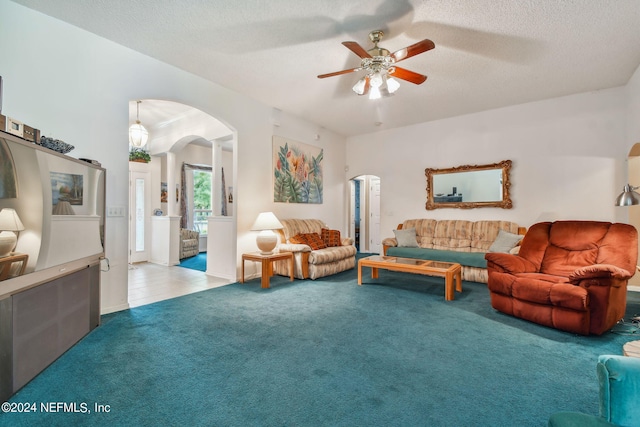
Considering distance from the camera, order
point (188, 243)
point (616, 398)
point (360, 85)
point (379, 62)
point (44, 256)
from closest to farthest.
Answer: point (616, 398) → point (44, 256) → point (379, 62) → point (360, 85) → point (188, 243)

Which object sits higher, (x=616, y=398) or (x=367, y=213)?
(x=367, y=213)

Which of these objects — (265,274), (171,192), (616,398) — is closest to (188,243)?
(171,192)

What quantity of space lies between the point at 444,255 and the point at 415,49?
322 centimetres

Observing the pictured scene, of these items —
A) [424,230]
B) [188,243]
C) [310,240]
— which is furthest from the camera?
[188,243]

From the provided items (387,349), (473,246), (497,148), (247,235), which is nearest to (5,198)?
(387,349)

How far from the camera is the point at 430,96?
4656mm

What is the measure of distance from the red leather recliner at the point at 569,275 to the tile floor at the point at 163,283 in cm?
371

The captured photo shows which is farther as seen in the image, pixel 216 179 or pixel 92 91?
pixel 216 179

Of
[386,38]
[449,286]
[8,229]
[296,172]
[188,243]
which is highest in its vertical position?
[386,38]

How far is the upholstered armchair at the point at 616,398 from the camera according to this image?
867 millimetres

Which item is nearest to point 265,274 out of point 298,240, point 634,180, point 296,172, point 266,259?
point 266,259

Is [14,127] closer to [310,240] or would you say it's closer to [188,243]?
[310,240]

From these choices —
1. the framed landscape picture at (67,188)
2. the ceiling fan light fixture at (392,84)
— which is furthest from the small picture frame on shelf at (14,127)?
the ceiling fan light fixture at (392,84)

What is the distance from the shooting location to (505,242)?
14.9 ft
